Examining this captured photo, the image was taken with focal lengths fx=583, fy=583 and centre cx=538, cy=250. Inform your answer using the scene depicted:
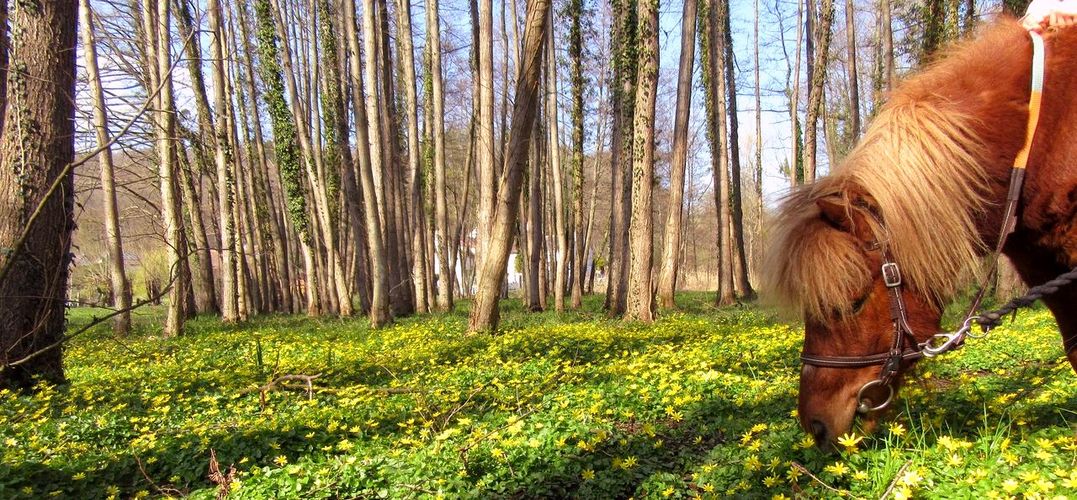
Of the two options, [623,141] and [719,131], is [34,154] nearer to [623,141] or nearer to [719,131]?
[623,141]

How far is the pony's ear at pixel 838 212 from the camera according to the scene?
210 cm

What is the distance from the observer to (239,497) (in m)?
3.07

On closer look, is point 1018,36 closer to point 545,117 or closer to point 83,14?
point 83,14

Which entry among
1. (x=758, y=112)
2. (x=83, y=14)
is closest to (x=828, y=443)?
(x=83, y=14)

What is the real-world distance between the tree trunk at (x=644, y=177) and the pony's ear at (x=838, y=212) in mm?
8302

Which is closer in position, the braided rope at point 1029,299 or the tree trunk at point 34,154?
the braided rope at point 1029,299

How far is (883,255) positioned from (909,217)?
6.1 inches

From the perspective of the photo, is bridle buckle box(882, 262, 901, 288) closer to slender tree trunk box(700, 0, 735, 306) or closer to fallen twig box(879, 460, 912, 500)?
fallen twig box(879, 460, 912, 500)

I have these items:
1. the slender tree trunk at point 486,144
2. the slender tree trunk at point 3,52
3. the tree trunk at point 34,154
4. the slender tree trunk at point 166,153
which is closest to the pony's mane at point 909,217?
the tree trunk at point 34,154

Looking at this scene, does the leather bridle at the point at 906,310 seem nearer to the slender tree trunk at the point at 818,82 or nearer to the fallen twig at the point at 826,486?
the fallen twig at the point at 826,486

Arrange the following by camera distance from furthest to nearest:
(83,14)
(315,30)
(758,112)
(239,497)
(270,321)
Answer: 1. (758,112)
2. (315,30)
3. (270,321)
4. (83,14)
5. (239,497)

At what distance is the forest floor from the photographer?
8.58 feet

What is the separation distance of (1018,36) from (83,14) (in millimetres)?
13423

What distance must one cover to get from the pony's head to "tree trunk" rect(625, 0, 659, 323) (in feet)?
27.1
